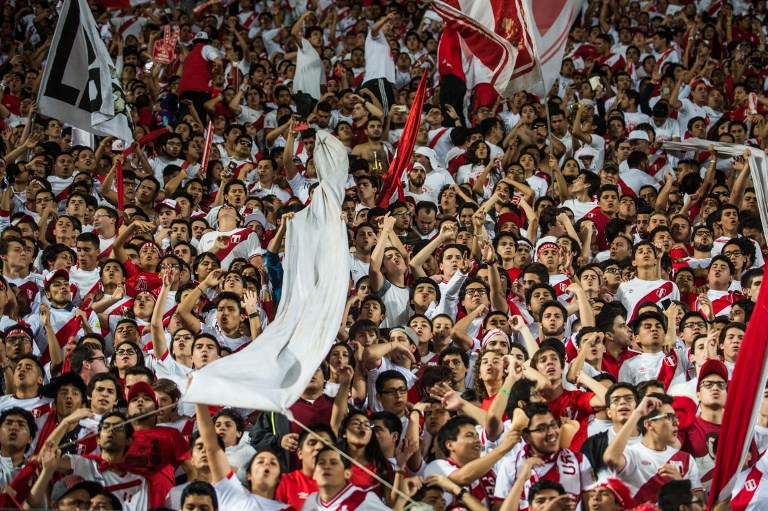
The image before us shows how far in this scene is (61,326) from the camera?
26.3 feet

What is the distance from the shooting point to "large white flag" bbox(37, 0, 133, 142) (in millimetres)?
9875

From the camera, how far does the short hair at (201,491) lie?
18.2ft

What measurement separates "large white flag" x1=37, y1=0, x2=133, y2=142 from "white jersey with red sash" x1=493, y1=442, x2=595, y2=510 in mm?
5439

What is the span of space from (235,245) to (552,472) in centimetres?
392

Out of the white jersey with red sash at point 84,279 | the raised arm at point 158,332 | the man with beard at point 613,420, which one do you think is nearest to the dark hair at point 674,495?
the man with beard at point 613,420

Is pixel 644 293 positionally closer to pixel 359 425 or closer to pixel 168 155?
pixel 359 425

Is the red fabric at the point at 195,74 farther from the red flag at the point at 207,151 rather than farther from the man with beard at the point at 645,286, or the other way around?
the man with beard at the point at 645,286

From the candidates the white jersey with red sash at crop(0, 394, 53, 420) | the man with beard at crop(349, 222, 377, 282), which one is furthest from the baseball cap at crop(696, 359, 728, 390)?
the white jersey with red sash at crop(0, 394, 53, 420)

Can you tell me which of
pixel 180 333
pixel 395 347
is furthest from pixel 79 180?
pixel 395 347

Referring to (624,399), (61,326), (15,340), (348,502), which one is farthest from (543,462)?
(61,326)

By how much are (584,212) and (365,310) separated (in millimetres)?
3080

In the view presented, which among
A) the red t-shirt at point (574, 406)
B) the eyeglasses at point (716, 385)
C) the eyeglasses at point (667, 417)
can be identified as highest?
the eyeglasses at point (716, 385)

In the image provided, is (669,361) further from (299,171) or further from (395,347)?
(299,171)

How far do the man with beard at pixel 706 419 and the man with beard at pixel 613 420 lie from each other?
309 millimetres
